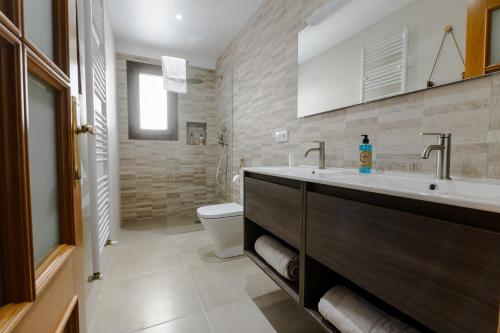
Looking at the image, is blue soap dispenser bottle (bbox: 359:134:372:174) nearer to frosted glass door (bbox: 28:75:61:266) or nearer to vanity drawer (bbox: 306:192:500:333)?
vanity drawer (bbox: 306:192:500:333)

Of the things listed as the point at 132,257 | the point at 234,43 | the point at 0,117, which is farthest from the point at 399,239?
the point at 234,43

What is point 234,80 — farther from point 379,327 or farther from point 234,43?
point 379,327

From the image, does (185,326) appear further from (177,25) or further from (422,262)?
(177,25)

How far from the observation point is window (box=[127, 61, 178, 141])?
3143mm

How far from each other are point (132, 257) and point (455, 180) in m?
2.44

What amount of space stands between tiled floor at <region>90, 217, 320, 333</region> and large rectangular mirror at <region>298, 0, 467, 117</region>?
138 centimetres

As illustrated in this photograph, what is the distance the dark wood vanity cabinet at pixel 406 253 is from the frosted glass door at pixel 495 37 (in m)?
0.71

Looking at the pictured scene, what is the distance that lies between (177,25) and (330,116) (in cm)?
216

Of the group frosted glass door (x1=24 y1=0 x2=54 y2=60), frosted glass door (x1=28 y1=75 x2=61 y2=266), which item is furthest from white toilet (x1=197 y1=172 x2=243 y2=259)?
frosted glass door (x1=24 y1=0 x2=54 y2=60)

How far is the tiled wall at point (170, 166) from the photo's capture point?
315cm

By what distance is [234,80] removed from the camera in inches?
117

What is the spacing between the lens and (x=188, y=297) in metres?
1.58

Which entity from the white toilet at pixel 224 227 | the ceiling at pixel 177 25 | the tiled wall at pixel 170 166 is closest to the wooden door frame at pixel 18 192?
the white toilet at pixel 224 227

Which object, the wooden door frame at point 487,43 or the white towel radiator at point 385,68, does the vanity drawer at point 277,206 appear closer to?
the white towel radiator at point 385,68
